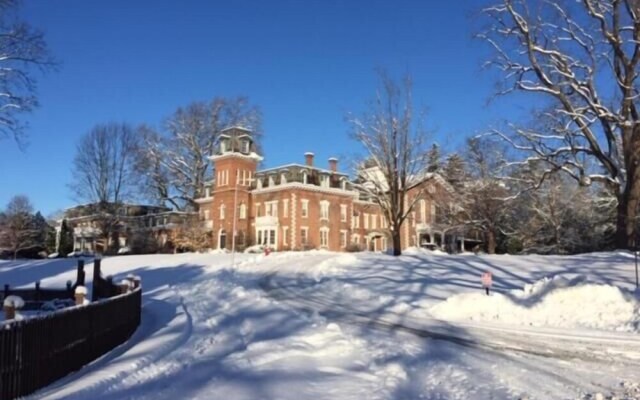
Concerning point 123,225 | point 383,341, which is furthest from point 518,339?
point 123,225

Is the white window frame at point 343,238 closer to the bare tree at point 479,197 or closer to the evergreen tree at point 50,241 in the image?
the bare tree at point 479,197

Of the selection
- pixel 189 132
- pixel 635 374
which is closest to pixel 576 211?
pixel 189 132

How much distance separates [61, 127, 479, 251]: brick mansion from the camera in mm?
61250

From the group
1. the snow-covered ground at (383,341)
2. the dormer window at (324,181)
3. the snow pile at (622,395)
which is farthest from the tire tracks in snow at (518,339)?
the dormer window at (324,181)

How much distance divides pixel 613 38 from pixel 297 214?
38.1 meters

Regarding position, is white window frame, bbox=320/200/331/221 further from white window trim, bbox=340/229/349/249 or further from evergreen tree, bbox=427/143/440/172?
evergreen tree, bbox=427/143/440/172

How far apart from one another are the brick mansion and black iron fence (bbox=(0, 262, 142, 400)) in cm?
4757

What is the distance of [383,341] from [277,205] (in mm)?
50762

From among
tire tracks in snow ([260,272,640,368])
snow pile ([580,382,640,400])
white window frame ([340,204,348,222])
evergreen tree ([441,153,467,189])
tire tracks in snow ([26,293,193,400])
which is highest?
evergreen tree ([441,153,467,189])

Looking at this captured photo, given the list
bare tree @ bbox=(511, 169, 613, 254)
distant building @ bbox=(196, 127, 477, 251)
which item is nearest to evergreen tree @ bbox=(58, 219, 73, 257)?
distant building @ bbox=(196, 127, 477, 251)

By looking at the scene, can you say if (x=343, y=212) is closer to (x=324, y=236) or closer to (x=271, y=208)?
(x=324, y=236)

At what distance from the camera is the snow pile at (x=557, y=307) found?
45.7 ft

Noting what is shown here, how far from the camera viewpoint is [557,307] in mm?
15000

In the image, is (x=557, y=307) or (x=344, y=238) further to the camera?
(x=344, y=238)
